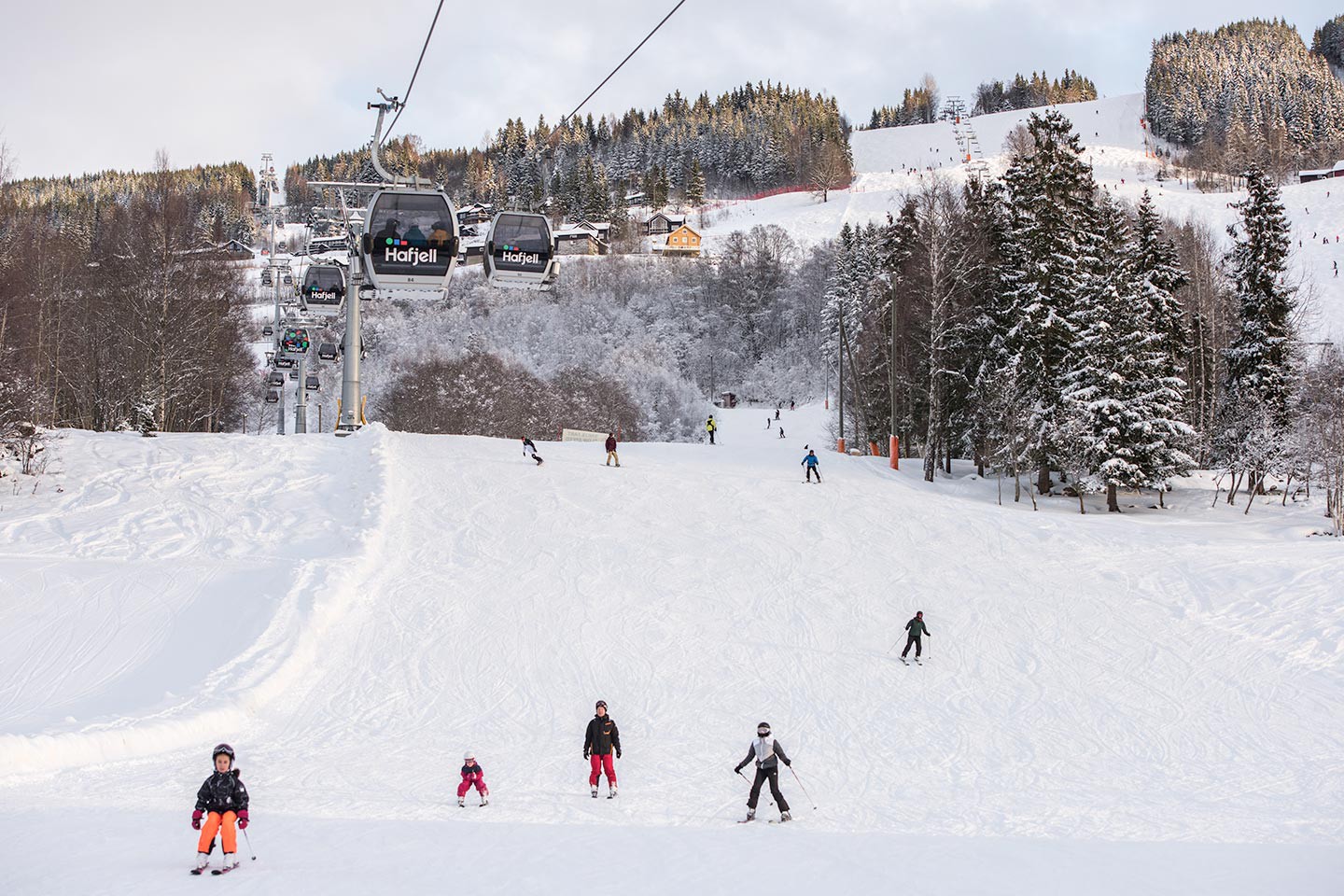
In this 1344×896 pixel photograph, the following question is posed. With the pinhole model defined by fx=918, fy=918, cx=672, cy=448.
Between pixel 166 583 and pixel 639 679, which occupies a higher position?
pixel 166 583

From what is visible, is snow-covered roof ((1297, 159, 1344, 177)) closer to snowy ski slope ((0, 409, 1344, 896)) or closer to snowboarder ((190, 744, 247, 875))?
snowy ski slope ((0, 409, 1344, 896))

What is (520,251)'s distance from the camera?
19109mm

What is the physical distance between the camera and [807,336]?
358 feet

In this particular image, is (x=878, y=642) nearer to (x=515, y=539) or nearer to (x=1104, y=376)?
(x=515, y=539)

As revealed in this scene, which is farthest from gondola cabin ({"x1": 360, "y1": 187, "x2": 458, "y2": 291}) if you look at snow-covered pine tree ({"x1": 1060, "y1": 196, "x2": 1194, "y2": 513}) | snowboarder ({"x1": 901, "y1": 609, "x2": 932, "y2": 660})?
snow-covered pine tree ({"x1": 1060, "y1": 196, "x2": 1194, "y2": 513})

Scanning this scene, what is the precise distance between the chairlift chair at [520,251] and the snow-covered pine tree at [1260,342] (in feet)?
87.6

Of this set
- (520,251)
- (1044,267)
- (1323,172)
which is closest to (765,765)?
(520,251)

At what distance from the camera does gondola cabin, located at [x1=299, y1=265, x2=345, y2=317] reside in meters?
32.3

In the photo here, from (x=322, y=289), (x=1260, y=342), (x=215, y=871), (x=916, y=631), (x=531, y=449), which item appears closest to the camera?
(x=215, y=871)

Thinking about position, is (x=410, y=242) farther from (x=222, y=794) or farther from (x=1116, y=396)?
(x=1116, y=396)

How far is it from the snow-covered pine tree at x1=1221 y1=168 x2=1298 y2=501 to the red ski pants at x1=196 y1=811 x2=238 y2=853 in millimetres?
34376

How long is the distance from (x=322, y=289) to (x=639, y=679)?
2212 cm

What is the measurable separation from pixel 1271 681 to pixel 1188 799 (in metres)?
6.55

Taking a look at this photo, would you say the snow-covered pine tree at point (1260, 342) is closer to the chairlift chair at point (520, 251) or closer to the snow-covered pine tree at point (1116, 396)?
the snow-covered pine tree at point (1116, 396)
